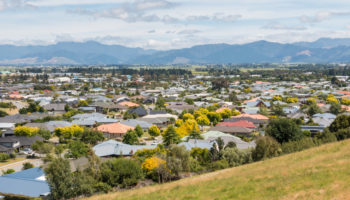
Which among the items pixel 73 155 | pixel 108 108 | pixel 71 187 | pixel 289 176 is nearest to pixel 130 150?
pixel 73 155

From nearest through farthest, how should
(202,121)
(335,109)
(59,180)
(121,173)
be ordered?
1. (59,180)
2. (121,173)
3. (202,121)
4. (335,109)

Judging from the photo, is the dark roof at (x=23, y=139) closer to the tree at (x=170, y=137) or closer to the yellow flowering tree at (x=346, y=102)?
the tree at (x=170, y=137)

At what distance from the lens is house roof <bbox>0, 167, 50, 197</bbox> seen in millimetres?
20359

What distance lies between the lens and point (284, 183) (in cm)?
1322

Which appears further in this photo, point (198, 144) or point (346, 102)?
point (346, 102)

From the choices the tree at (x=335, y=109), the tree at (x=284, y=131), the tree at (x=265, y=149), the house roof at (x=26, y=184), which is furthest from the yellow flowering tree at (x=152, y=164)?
the tree at (x=335, y=109)

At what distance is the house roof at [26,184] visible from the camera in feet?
66.8

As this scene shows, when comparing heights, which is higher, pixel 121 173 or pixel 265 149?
pixel 265 149

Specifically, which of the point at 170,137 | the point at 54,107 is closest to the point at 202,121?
the point at 170,137

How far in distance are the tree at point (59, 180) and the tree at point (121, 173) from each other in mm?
2779

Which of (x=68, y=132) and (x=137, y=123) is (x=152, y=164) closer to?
(x=68, y=132)

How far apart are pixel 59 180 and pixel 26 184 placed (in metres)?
4.39

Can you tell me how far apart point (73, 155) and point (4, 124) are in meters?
20.3

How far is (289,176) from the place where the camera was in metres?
14.2
